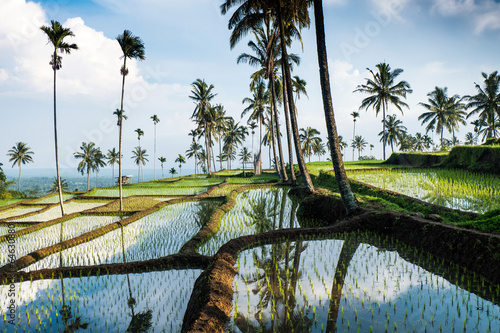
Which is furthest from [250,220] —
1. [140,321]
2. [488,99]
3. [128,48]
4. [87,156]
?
[87,156]

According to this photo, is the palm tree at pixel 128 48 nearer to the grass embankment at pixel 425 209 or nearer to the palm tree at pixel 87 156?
the grass embankment at pixel 425 209

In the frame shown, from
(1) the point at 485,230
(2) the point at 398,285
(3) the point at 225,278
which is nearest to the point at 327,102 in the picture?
(1) the point at 485,230

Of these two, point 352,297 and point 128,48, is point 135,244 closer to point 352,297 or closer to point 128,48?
point 352,297

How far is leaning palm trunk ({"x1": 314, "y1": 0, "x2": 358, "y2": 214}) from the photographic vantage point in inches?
330

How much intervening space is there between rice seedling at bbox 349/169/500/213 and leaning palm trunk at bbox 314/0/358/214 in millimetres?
2847

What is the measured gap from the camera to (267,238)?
7035mm

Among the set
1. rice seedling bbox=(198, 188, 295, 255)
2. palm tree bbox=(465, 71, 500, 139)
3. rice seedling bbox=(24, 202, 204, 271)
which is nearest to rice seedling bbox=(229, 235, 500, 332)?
rice seedling bbox=(198, 188, 295, 255)

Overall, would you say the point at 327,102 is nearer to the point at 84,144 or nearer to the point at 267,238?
the point at 267,238

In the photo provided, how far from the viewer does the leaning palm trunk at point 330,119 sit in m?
8.39

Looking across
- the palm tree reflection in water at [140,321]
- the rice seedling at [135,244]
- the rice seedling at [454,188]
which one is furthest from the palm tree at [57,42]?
the rice seedling at [454,188]

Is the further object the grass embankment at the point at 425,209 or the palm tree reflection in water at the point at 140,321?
the grass embankment at the point at 425,209

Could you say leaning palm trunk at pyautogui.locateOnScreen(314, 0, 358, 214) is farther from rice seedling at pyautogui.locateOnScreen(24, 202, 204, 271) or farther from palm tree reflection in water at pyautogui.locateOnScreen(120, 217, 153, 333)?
palm tree reflection in water at pyautogui.locateOnScreen(120, 217, 153, 333)

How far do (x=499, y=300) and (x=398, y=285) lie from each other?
4.04 feet

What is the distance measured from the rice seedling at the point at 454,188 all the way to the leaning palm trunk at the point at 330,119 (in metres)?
2.85
